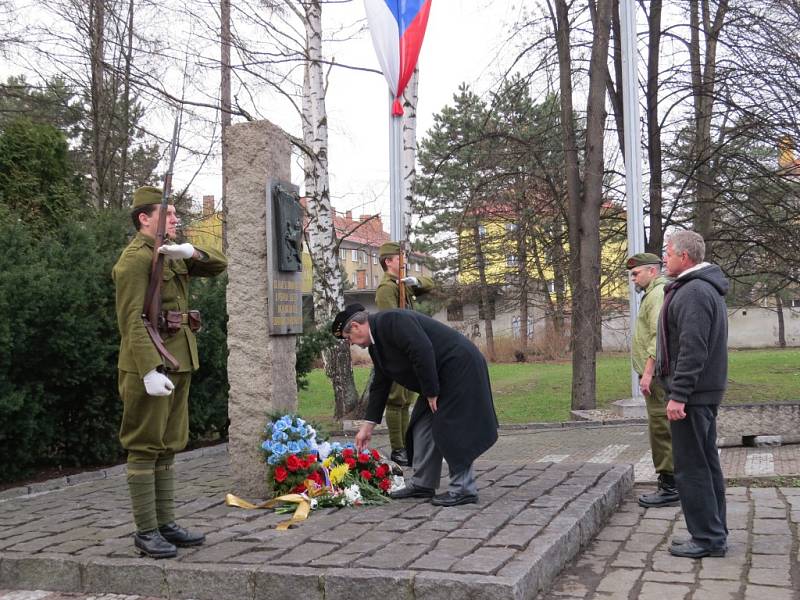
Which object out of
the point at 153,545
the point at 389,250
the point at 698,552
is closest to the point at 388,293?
the point at 389,250

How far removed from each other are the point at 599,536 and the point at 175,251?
345 cm

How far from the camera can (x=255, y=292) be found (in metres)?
6.75

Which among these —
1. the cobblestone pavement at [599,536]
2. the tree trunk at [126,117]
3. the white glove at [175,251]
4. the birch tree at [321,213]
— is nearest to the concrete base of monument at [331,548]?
the cobblestone pavement at [599,536]

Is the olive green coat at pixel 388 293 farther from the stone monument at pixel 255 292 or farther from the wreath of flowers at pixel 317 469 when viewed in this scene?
the wreath of flowers at pixel 317 469

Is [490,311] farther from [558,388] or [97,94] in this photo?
[97,94]

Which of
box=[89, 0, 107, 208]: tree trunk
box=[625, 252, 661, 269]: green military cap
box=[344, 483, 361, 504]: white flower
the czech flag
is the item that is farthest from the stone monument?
box=[89, 0, 107, 208]: tree trunk

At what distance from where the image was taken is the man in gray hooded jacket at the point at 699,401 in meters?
5.18

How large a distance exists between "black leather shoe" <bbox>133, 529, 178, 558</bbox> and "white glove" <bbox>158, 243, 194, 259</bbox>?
1.65m

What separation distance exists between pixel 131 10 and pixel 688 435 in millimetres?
14600

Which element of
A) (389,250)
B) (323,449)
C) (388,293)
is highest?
(389,250)

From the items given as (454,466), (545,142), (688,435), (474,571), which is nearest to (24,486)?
(454,466)

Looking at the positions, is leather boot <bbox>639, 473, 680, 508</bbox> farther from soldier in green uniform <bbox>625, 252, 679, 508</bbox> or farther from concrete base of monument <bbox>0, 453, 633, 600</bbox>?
concrete base of monument <bbox>0, 453, 633, 600</bbox>

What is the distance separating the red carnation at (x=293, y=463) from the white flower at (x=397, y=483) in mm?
A: 744

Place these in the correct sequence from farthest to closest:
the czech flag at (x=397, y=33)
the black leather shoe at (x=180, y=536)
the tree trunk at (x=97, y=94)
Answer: the tree trunk at (x=97, y=94) → the czech flag at (x=397, y=33) → the black leather shoe at (x=180, y=536)
